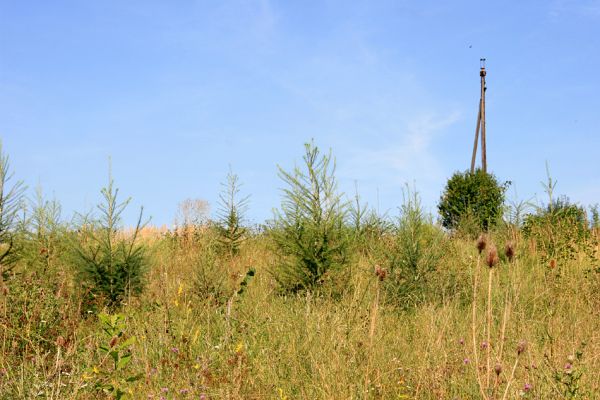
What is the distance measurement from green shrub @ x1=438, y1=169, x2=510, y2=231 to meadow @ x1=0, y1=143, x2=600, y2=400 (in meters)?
4.09

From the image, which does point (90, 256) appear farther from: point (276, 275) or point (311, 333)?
point (311, 333)

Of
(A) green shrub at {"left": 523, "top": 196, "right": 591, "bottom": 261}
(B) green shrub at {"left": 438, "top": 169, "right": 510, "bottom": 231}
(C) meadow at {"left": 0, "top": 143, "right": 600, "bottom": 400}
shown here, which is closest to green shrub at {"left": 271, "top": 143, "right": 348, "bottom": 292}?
(C) meadow at {"left": 0, "top": 143, "right": 600, "bottom": 400}

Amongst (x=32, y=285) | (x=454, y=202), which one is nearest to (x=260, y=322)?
(x=32, y=285)

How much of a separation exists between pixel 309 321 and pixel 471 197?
42.2 ft

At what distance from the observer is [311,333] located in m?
5.69

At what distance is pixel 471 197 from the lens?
1786cm

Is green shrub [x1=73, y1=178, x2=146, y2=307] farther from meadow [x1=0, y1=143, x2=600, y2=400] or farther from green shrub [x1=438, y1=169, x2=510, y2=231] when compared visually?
green shrub [x1=438, y1=169, x2=510, y2=231]

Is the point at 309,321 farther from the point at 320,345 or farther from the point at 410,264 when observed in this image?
the point at 410,264

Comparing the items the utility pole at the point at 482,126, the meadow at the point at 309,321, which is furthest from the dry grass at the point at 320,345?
the utility pole at the point at 482,126

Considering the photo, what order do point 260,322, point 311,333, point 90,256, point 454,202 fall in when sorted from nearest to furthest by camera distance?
1. point 311,333
2. point 260,322
3. point 90,256
4. point 454,202

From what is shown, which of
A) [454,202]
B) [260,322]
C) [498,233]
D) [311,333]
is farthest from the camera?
[454,202]

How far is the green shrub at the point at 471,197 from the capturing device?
17391 mm

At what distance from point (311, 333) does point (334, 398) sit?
61.4 inches

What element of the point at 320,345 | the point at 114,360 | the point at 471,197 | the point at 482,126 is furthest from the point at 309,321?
the point at 482,126
